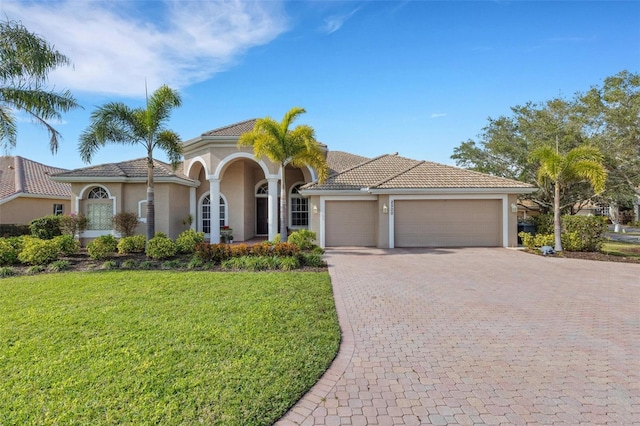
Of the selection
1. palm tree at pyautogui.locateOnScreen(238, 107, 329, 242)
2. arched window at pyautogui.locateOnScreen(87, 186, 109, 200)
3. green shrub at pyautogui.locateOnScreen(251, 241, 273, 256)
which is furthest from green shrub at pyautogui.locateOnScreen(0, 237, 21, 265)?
palm tree at pyautogui.locateOnScreen(238, 107, 329, 242)

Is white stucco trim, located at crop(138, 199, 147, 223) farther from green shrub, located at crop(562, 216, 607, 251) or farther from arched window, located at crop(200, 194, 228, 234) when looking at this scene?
green shrub, located at crop(562, 216, 607, 251)

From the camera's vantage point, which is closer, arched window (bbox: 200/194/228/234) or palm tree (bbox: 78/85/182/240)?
palm tree (bbox: 78/85/182/240)

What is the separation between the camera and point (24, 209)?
71.4 ft

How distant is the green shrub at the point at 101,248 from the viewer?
A: 12.3 metres

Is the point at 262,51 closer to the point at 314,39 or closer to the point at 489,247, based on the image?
the point at 314,39

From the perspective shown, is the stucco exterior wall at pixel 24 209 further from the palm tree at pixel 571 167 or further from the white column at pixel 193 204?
the palm tree at pixel 571 167

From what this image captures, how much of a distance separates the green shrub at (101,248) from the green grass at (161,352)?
4035mm

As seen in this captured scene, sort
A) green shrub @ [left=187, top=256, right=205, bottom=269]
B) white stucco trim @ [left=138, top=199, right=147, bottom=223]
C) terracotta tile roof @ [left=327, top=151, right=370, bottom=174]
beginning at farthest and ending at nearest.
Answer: terracotta tile roof @ [left=327, top=151, right=370, bottom=174], white stucco trim @ [left=138, top=199, right=147, bottom=223], green shrub @ [left=187, top=256, right=205, bottom=269]

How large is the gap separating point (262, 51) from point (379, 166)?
32.5 feet

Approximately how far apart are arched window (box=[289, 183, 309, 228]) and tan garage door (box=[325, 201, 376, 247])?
4924 millimetres

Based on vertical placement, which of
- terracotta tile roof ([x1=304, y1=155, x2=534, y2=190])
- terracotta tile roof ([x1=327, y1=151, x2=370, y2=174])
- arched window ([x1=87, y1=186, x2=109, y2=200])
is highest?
terracotta tile roof ([x1=327, y1=151, x2=370, y2=174])

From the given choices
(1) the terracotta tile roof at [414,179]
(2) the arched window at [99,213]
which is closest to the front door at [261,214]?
(1) the terracotta tile roof at [414,179]

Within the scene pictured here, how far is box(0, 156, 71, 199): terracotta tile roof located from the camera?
21609 millimetres

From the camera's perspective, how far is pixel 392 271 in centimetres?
1077
